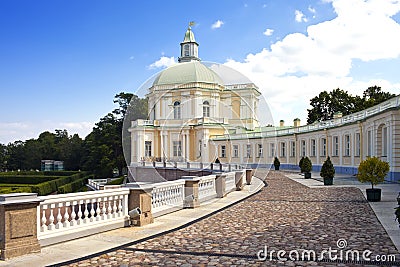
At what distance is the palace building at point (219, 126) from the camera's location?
12445mm

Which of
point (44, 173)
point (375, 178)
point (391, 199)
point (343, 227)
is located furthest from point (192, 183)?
point (44, 173)

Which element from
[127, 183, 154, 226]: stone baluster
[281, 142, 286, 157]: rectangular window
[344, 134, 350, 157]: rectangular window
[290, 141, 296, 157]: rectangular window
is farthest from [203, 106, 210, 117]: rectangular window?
[281, 142, 286, 157]: rectangular window

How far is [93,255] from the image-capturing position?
22.6ft

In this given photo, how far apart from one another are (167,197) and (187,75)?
5.62m

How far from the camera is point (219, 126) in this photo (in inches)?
647

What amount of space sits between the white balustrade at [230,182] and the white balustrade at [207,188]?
1481mm

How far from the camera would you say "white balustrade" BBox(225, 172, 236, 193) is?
16881 millimetres

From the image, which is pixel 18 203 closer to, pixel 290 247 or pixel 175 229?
pixel 175 229

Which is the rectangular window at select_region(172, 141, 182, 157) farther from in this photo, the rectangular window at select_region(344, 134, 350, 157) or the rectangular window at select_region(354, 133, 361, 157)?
the rectangular window at select_region(344, 134, 350, 157)

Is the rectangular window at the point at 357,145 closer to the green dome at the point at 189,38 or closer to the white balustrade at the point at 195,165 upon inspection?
the white balustrade at the point at 195,165

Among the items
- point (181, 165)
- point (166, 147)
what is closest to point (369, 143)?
point (181, 165)

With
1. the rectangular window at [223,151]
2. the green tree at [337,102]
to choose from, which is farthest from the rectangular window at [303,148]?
the rectangular window at [223,151]

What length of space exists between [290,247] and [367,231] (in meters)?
2.25

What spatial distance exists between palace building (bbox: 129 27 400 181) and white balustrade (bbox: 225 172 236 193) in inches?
30.6
